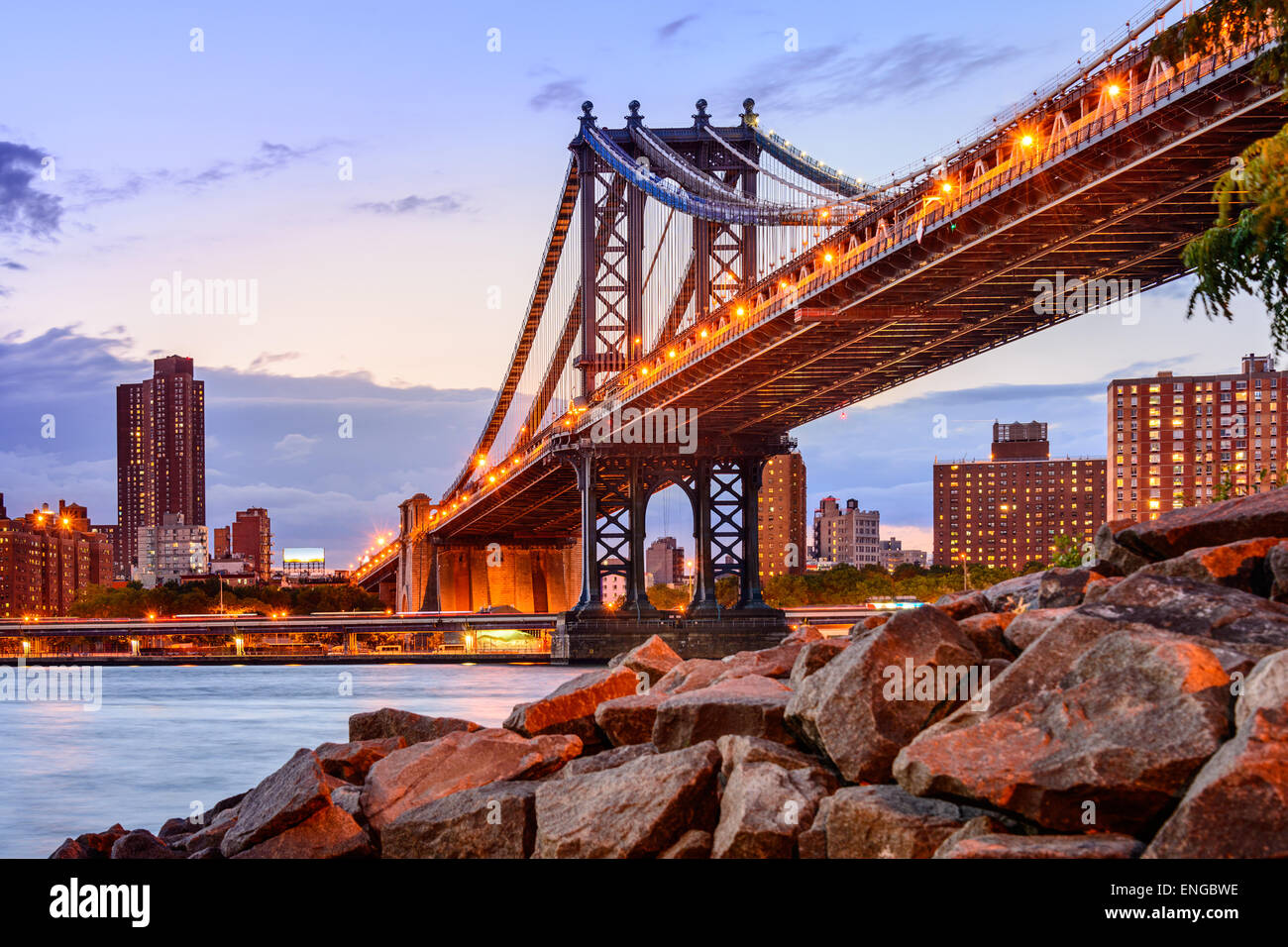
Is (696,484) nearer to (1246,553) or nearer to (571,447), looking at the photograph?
(571,447)

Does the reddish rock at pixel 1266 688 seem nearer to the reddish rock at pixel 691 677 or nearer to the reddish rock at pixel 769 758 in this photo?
the reddish rock at pixel 769 758

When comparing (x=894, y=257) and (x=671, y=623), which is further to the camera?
(x=671, y=623)

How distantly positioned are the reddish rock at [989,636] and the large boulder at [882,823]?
2266mm

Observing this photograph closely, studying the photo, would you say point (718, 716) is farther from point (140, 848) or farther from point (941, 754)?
point (140, 848)

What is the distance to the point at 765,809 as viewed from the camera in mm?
10148

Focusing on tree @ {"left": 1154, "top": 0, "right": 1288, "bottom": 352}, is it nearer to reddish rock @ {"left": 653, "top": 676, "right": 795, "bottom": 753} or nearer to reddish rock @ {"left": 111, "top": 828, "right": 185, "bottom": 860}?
reddish rock @ {"left": 653, "top": 676, "right": 795, "bottom": 753}

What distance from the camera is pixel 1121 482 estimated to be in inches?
4663

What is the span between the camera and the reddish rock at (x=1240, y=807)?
25.6ft

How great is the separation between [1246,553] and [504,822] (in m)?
6.18

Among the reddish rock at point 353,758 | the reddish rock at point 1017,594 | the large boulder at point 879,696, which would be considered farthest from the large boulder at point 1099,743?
the reddish rock at point 353,758

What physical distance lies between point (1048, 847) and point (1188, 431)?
119299 mm

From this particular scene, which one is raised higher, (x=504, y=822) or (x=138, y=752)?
(x=504, y=822)

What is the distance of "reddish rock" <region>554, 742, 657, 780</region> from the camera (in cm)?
1275
